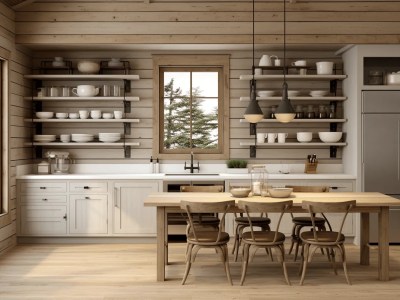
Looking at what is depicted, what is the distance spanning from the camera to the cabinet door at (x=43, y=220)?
6.76 m

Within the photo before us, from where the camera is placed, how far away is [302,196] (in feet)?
17.2

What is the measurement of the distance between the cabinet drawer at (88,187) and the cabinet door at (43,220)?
0.26m

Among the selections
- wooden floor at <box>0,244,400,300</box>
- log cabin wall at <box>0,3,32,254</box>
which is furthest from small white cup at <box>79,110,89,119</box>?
wooden floor at <box>0,244,400,300</box>

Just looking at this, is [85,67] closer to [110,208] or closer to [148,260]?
[110,208]

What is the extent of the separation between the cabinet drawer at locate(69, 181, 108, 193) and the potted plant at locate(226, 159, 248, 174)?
1618 mm

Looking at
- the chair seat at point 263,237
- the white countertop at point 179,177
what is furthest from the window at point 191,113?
the chair seat at point 263,237

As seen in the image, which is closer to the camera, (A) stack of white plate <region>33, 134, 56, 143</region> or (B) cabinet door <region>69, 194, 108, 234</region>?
(B) cabinet door <region>69, 194, 108, 234</region>

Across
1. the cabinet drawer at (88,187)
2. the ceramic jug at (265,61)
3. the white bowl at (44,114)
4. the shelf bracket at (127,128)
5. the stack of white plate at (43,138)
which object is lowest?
the cabinet drawer at (88,187)

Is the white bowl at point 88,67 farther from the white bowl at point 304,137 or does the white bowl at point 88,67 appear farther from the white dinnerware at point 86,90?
the white bowl at point 304,137

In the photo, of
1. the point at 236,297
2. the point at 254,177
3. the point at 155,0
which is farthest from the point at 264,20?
the point at 236,297

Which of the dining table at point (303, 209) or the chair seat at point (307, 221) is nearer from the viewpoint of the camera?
the dining table at point (303, 209)

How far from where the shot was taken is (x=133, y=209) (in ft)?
22.2

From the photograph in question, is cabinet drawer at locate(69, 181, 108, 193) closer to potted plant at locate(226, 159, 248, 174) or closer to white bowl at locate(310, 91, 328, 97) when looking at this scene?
potted plant at locate(226, 159, 248, 174)

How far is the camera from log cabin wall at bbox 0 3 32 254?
249 inches
